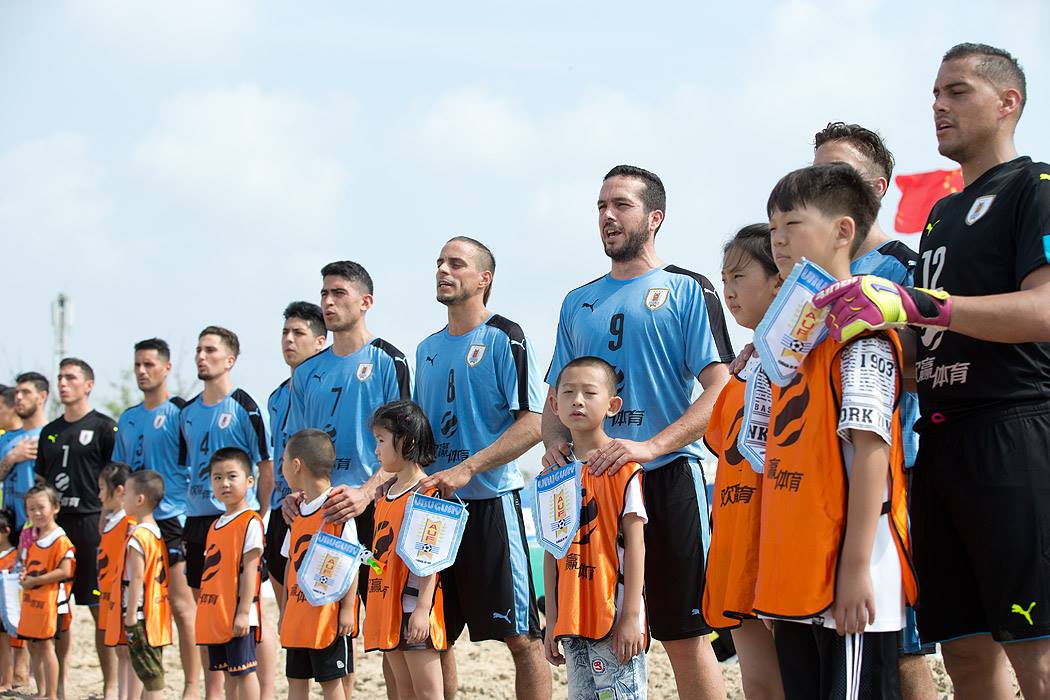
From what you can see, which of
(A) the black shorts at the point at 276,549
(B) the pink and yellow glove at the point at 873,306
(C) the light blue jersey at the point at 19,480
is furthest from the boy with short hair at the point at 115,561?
(B) the pink and yellow glove at the point at 873,306

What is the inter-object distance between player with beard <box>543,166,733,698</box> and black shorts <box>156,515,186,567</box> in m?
4.37

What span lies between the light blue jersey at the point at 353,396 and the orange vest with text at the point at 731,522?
2.88 metres

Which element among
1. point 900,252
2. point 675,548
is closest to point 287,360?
point 675,548

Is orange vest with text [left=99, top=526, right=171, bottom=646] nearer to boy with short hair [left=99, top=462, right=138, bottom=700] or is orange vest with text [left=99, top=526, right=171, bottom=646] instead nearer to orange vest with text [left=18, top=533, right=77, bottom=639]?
boy with short hair [left=99, top=462, right=138, bottom=700]

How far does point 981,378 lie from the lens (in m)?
3.27

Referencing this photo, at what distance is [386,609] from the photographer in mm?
5289

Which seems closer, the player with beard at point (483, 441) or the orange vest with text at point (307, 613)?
the player with beard at point (483, 441)

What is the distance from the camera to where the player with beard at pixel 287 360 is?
717cm

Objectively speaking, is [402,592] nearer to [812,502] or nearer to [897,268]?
[897,268]

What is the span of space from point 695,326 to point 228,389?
4588mm

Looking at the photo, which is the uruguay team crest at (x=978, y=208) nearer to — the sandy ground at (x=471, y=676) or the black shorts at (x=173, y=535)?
the sandy ground at (x=471, y=676)

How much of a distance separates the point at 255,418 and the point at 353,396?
6.31ft

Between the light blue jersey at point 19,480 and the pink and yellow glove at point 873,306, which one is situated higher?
the pink and yellow glove at point 873,306

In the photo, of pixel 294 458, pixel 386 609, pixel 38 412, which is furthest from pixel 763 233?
pixel 38 412
